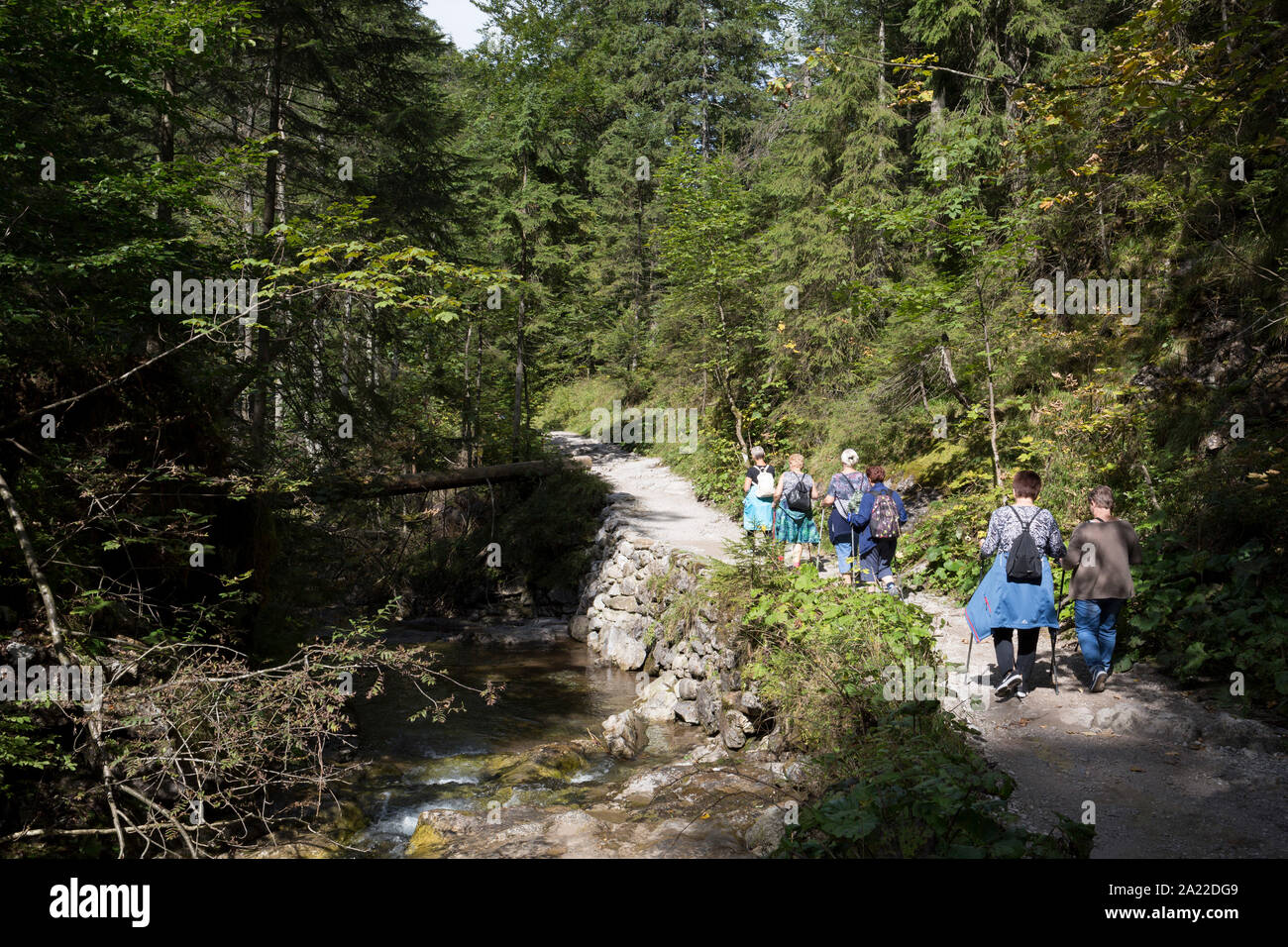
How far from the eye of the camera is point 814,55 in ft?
18.8

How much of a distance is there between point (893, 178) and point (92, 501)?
15365 millimetres

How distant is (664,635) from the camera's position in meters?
10.9

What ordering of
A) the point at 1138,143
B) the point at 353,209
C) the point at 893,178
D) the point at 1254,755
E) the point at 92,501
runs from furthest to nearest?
the point at 893,178 < the point at 1138,143 < the point at 353,209 < the point at 92,501 < the point at 1254,755

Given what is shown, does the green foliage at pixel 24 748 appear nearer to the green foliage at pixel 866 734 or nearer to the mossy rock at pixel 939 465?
the green foliage at pixel 866 734

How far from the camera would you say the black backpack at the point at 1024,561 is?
19.9 feet

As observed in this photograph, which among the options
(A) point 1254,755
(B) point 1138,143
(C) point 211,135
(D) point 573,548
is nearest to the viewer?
(A) point 1254,755

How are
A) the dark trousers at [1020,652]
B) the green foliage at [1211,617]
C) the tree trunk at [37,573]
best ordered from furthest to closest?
the dark trousers at [1020,652], the green foliage at [1211,617], the tree trunk at [37,573]

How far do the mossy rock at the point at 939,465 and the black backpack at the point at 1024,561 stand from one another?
5.21 metres

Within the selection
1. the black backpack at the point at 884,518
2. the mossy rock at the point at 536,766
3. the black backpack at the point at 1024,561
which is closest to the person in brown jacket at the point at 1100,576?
the black backpack at the point at 1024,561

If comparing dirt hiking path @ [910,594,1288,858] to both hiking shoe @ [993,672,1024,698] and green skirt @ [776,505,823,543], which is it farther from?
green skirt @ [776,505,823,543]

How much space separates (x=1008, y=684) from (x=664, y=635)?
5.55m

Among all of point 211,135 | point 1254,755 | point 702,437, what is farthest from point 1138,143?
point 211,135

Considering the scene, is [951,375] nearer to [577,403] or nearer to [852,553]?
[852,553]

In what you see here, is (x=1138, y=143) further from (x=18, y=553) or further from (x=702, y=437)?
A: (x=18, y=553)
